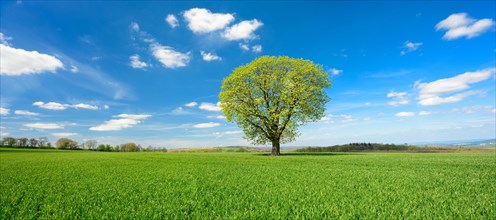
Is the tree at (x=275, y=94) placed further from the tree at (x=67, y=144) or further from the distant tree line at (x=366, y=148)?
the tree at (x=67, y=144)

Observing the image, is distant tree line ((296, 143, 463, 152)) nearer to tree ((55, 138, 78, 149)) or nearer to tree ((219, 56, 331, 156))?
tree ((219, 56, 331, 156))

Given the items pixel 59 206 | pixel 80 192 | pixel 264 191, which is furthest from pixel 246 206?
pixel 80 192

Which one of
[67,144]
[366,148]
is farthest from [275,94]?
[67,144]

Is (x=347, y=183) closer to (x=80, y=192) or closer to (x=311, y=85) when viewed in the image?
(x=80, y=192)

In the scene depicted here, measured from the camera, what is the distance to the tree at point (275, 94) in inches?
1309

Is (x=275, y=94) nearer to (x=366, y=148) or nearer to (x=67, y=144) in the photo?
(x=366, y=148)

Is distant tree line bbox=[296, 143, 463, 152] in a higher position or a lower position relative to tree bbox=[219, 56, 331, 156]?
lower

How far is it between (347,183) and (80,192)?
25.5 feet

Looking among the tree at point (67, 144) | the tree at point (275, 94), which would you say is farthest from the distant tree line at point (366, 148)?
the tree at point (67, 144)

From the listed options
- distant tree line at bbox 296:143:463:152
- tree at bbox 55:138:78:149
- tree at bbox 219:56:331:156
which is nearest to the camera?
tree at bbox 219:56:331:156

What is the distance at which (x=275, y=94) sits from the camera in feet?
113

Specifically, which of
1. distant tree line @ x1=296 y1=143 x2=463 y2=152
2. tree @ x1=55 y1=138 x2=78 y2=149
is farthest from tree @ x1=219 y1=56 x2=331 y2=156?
tree @ x1=55 y1=138 x2=78 y2=149

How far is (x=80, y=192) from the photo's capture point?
23.7ft

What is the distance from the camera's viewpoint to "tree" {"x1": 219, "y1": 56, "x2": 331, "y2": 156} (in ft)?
109
